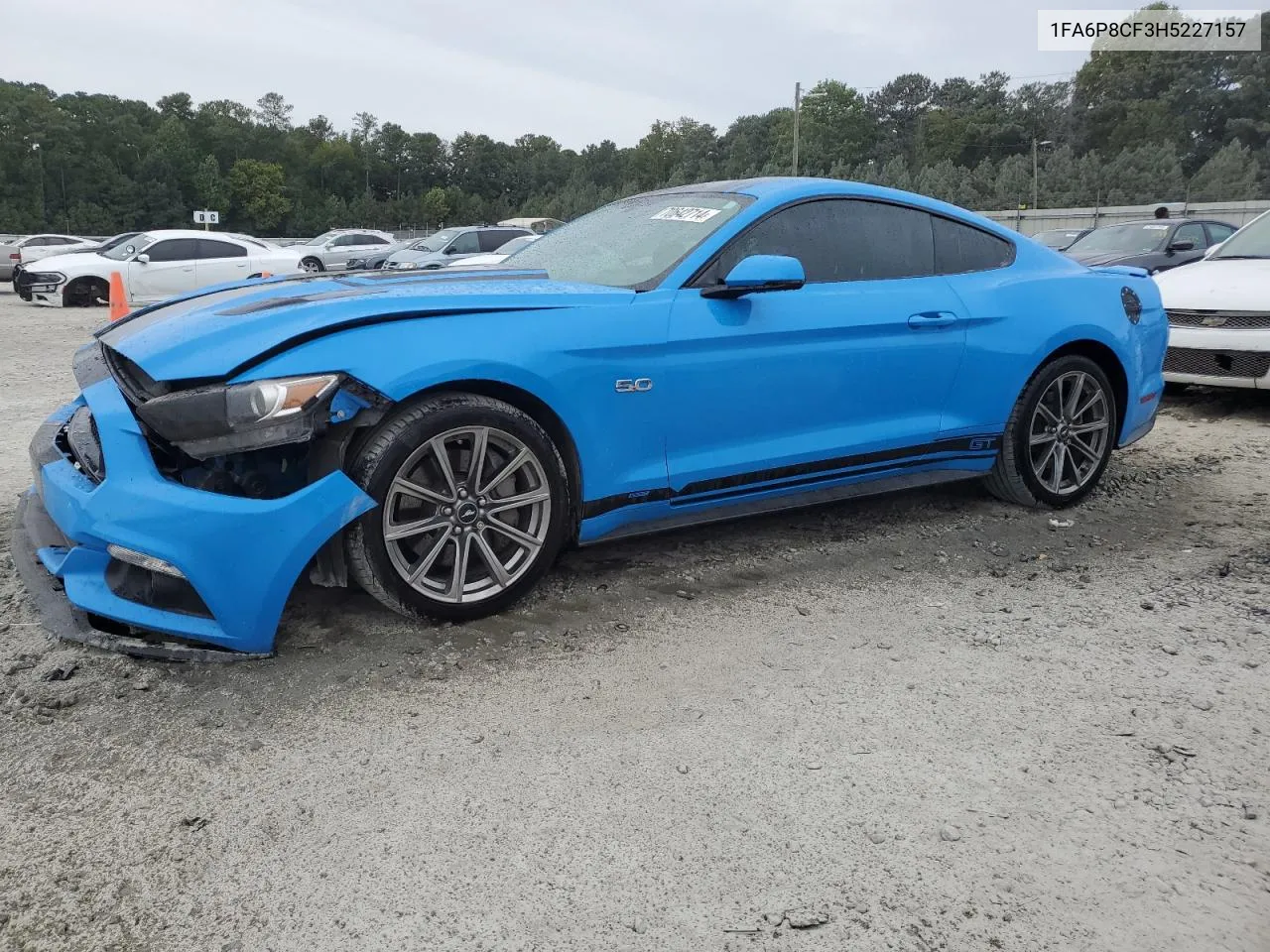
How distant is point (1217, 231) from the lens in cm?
1438

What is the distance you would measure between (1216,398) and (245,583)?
309 inches

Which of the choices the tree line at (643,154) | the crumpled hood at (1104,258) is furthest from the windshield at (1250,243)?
the tree line at (643,154)

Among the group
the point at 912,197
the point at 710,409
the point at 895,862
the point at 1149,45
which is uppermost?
the point at 1149,45

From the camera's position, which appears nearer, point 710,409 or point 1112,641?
point 1112,641

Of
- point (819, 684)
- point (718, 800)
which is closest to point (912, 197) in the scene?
point (819, 684)

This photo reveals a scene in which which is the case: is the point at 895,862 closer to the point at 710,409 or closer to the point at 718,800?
the point at 718,800

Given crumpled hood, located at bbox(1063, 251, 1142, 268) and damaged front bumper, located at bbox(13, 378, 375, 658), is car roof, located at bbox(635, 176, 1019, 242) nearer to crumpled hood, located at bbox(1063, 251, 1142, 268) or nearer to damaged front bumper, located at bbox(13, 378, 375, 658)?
damaged front bumper, located at bbox(13, 378, 375, 658)

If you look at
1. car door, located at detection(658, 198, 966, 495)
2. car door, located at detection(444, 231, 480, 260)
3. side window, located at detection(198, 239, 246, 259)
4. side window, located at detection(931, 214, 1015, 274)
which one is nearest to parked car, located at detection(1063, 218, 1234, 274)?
side window, located at detection(931, 214, 1015, 274)

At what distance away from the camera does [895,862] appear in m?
2.18

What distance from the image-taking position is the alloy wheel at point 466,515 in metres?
3.23

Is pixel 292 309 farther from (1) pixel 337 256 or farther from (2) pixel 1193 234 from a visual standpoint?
(1) pixel 337 256

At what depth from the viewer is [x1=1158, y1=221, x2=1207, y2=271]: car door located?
12305 millimetres

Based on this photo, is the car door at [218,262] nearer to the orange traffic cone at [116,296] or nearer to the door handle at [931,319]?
the orange traffic cone at [116,296]

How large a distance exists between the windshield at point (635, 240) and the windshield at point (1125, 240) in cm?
1030
